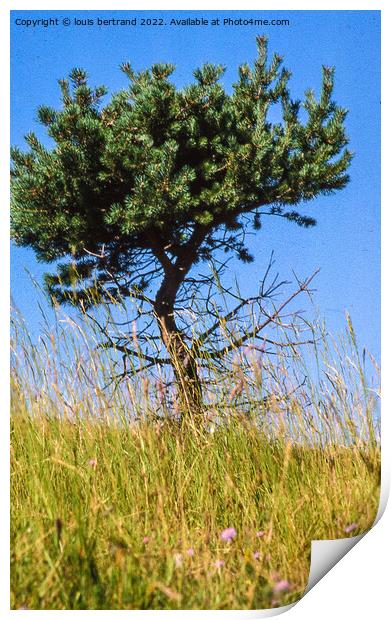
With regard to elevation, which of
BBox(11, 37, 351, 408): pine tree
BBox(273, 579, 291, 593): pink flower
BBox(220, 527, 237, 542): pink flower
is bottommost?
BBox(273, 579, 291, 593): pink flower

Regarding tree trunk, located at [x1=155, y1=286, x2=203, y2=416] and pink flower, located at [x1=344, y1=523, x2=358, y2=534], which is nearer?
pink flower, located at [x1=344, y1=523, x2=358, y2=534]

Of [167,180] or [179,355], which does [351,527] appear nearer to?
[179,355]

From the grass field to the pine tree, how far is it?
0.21 m

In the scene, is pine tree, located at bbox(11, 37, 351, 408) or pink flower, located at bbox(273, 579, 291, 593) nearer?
pink flower, located at bbox(273, 579, 291, 593)

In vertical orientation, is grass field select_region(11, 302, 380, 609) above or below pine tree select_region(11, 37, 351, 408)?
below

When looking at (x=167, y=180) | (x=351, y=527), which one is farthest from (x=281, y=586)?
(x=167, y=180)

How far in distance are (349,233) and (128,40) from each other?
754 mm

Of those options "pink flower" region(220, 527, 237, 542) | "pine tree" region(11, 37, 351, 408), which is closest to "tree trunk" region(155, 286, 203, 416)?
"pine tree" region(11, 37, 351, 408)

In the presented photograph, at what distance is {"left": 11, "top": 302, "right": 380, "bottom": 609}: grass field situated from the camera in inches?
63.3

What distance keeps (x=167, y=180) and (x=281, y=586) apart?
118cm

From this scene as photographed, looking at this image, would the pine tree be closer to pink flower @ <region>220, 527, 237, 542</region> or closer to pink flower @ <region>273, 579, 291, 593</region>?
pink flower @ <region>220, 527, 237, 542</region>

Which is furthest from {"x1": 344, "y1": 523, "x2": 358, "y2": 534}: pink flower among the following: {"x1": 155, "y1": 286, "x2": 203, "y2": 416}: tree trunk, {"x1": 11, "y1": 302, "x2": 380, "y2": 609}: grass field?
{"x1": 155, "y1": 286, "x2": 203, "y2": 416}: tree trunk

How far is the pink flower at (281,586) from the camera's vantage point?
66.7 inches

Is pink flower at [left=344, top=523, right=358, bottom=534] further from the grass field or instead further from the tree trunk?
the tree trunk
